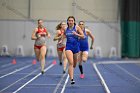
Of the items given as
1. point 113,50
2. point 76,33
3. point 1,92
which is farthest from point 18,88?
point 113,50

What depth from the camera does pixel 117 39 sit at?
24.9m

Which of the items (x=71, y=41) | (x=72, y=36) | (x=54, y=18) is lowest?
(x=71, y=41)

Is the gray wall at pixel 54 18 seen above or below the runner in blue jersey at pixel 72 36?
above

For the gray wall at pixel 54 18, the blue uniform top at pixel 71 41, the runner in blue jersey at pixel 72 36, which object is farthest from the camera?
the gray wall at pixel 54 18

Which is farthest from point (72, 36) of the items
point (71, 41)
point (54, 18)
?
point (54, 18)

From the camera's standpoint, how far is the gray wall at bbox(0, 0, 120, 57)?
24.8m

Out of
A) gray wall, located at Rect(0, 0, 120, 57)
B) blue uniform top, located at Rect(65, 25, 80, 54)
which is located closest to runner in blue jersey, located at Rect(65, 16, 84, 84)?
blue uniform top, located at Rect(65, 25, 80, 54)

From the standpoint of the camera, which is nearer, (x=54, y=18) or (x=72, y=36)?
(x=72, y=36)

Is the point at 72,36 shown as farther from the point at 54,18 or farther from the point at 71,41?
the point at 54,18

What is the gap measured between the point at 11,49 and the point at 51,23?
331cm

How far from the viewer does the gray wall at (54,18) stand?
2475 cm

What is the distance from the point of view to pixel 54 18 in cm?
2489

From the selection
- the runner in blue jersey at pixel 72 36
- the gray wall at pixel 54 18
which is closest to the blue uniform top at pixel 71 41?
the runner in blue jersey at pixel 72 36

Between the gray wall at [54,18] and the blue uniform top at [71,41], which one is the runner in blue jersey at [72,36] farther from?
the gray wall at [54,18]
